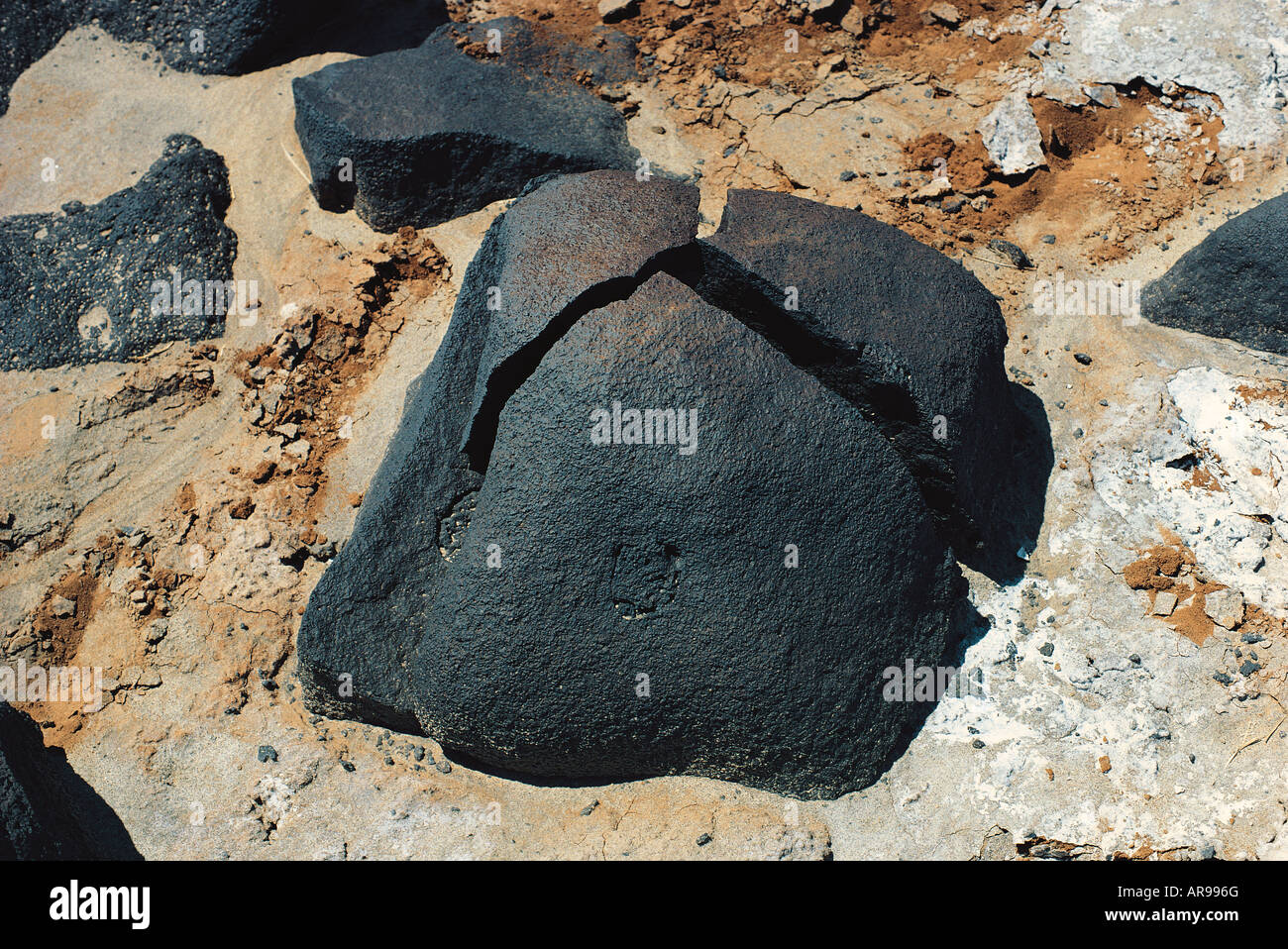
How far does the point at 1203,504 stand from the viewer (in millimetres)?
4012

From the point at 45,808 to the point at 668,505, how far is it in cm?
236

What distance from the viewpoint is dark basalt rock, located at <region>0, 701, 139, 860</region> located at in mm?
3180

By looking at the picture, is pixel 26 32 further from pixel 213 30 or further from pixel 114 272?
pixel 114 272

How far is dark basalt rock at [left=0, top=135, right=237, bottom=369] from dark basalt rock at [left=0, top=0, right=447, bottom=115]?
1.06 meters

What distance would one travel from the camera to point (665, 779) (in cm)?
358

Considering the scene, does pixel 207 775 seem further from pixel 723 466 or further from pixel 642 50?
pixel 642 50

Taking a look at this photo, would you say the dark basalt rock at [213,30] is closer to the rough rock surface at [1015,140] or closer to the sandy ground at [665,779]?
the sandy ground at [665,779]

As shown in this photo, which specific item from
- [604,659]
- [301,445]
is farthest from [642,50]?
[604,659]

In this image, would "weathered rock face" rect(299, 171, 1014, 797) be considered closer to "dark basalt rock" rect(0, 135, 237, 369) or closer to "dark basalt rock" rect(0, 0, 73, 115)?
"dark basalt rock" rect(0, 135, 237, 369)

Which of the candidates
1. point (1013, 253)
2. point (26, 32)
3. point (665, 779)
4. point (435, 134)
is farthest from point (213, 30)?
point (665, 779)

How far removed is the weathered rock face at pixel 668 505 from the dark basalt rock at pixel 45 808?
0.91m

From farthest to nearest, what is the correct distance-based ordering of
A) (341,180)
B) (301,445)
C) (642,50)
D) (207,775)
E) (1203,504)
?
(642,50) → (341,180) → (301,445) → (1203,504) → (207,775)

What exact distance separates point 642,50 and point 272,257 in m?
2.44
